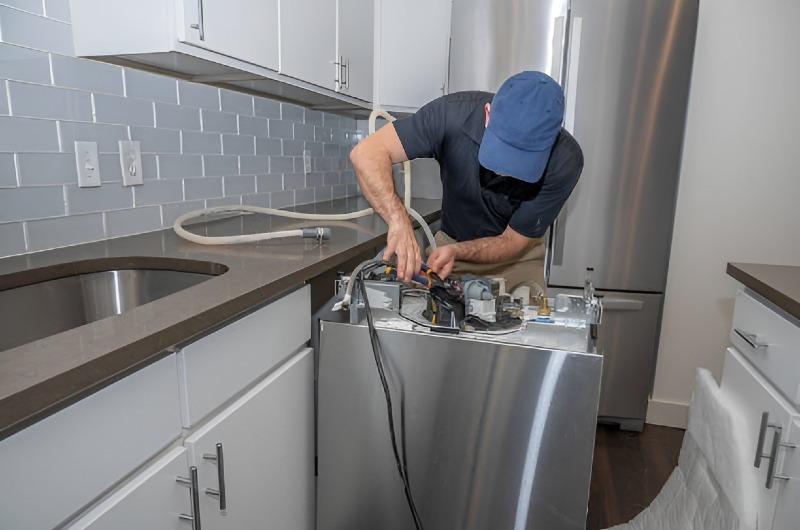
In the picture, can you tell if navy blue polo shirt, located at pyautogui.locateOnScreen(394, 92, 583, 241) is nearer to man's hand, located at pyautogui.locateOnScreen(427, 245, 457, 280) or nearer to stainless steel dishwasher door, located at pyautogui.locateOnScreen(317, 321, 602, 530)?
man's hand, located at pyautogui.locateOnScreen(427, 245, 457, 280)

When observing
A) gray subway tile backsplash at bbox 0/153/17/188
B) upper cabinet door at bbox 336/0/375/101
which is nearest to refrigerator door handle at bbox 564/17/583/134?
upper cabinet door at bbox 336/0/375/101

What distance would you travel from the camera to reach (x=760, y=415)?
1.11 m

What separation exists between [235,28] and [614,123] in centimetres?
149

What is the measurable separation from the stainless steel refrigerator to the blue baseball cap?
3.24ft

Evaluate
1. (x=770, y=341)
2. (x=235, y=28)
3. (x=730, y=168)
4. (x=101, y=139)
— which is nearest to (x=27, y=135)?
(x=101, y=139)

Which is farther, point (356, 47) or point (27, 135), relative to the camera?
point (356, 47)

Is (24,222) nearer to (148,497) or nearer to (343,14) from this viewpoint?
(148,497)

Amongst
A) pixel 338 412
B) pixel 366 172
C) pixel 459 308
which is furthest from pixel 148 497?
pixel 366 172

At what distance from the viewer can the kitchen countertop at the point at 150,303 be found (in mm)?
517

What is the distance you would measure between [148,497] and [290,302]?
46 centimetres

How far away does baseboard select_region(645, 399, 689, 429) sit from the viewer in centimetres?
238

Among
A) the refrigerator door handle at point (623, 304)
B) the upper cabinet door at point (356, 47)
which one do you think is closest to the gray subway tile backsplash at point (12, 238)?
the upper cabinet door at point (356, 47)

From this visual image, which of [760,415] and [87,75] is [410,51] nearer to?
[87,75]

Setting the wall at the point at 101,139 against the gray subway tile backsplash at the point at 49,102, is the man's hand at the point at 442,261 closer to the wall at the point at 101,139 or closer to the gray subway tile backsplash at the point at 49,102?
the wall at the point at 101,139
